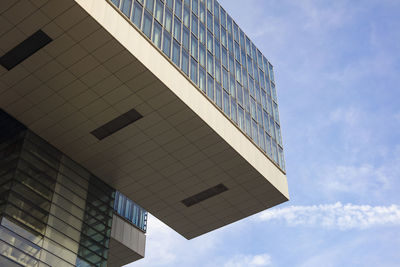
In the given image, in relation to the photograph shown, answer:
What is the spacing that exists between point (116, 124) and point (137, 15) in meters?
7.03

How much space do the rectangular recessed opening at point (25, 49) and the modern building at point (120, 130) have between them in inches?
2.9

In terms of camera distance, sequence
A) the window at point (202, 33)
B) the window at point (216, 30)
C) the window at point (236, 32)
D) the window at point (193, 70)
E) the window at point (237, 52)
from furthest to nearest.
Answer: the window at point (236, 32) < the window at point (237, 52) < the window at point (216, 30) < the window at point (202, 33) < the window at point (193, 70)

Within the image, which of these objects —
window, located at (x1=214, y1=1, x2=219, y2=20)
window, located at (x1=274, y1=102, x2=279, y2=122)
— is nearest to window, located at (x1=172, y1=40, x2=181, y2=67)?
window, located at (x1=214, y1=1, x2=219, y2=20)

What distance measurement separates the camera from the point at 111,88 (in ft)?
99.8

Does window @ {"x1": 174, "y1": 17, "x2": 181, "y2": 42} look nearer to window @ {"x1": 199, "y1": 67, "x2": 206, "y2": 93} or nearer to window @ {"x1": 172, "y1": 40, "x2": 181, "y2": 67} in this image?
window @ {"x1": 172, "y1": 40, "x2": 181, "y2": 67}

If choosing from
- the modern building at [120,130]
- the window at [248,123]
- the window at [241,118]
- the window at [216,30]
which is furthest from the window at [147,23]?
the window at [248,123]

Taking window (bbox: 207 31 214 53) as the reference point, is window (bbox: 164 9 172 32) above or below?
below

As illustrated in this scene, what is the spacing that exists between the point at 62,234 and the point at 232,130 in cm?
1326

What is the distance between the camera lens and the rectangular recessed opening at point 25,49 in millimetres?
27766

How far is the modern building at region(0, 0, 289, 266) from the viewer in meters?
28.4

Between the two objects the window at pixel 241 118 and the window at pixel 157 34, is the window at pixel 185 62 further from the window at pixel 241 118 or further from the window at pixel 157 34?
the window at pixel 241 118

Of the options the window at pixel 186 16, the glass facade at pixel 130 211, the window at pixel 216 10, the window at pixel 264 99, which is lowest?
the glass facade at pixel 130 211

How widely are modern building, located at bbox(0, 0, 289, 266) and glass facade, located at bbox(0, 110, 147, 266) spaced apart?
0.07 metres

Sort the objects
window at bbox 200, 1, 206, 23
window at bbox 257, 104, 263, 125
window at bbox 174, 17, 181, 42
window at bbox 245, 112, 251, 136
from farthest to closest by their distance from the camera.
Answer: window at bbox 257, 104, 263, 125 → window at bbox 200, 1, 206, 23 → window at bbox 245, 112, 251, 136 → window at bbox 174, 17, 181, 42
